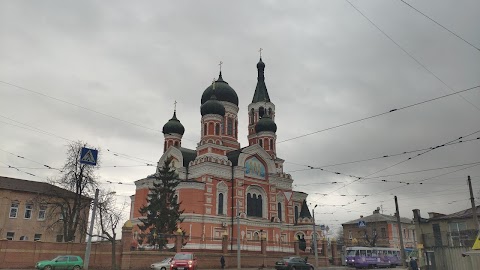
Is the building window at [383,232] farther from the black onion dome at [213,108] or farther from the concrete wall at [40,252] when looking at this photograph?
the concrete wall at [40,252]

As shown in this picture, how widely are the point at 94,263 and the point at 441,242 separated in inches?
1270

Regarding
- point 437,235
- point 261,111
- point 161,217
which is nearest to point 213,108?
point 261,111

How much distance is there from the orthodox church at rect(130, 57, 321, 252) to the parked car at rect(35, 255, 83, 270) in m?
13.6

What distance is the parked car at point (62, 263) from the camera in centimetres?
2428

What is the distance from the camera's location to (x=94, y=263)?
88.8 feet

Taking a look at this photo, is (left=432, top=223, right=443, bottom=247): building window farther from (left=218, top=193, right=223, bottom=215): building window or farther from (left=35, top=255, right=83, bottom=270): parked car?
(left=35, top=255, right=83, bottom=270): parked car

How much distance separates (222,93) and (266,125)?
7443 millimetres

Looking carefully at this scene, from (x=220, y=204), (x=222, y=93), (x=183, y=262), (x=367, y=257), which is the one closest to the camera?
(x=183, y=262)

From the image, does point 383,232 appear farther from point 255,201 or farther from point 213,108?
point 213,108

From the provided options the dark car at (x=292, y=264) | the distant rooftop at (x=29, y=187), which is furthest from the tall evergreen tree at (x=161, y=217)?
the distant rooftop at (x=29, y=187)

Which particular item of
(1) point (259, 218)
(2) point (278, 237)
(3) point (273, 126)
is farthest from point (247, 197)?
(3) point (273, 126)

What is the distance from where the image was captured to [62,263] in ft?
82.1

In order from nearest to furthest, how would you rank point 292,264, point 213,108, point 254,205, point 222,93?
point 292,264
point 254,205
point 213,108
point 222,93

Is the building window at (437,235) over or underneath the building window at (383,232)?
underneath
